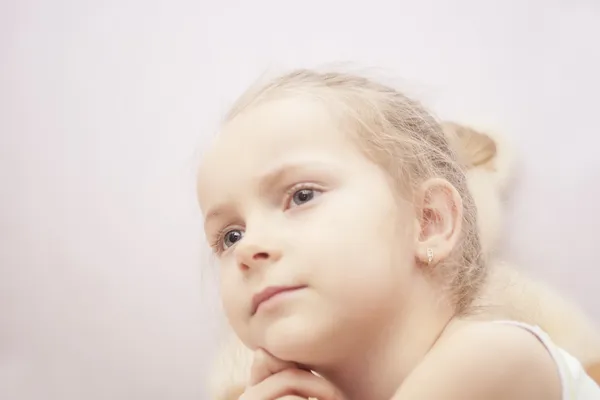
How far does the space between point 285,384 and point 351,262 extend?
14cm

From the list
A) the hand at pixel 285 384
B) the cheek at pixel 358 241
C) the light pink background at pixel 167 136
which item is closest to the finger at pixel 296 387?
the hand at pixel 285 384

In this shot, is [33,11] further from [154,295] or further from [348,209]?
[348,209]

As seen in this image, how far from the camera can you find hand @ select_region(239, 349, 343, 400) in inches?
27.1

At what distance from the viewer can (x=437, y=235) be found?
2.44ft

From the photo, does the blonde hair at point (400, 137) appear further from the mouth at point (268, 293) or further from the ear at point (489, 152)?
the ear at point (489, 152)

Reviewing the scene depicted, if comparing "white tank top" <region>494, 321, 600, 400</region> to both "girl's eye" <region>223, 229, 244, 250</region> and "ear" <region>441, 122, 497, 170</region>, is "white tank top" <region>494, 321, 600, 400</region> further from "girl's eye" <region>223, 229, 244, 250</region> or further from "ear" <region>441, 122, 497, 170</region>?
"ear" <region>441, 122, 497, 170</region>

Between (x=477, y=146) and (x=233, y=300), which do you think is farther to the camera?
(x=477, y=146)

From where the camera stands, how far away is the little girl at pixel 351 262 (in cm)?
65

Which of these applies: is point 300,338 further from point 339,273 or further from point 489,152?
point 489,152

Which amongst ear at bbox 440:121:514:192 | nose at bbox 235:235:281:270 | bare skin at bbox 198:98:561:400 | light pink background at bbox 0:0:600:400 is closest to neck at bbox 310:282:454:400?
bare skin at bbox 198:98:561:400

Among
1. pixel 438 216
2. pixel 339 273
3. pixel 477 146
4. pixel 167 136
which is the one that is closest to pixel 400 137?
pixel 438 216

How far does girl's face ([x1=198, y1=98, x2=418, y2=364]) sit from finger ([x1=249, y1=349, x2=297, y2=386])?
2 centimetres

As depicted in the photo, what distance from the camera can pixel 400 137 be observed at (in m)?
0.78

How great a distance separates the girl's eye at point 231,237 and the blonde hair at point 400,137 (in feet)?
0.43
